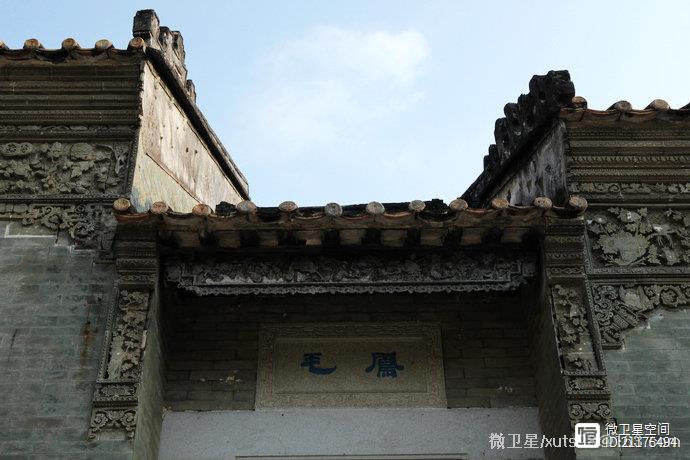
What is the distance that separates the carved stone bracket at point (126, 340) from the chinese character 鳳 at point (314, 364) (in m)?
1.50

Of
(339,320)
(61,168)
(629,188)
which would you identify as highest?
(61,168)

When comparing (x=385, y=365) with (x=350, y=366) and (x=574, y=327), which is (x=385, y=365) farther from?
(x=574, y=327)

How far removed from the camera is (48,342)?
6773 millimetres

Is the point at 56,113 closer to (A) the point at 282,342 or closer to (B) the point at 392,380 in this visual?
(A) the point at 282,342

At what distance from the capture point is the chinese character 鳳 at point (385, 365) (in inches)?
294

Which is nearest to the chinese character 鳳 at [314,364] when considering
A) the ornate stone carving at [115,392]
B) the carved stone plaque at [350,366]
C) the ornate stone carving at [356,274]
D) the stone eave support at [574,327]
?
the carved stone plaque at [350,366]

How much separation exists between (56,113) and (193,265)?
6.88ft

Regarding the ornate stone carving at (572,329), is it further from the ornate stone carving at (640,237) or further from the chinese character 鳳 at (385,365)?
the chinese character 鳳 at (385,365)

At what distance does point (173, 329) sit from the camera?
766cm

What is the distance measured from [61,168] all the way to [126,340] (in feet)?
6.26

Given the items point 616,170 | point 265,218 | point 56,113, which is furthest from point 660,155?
point 56,113

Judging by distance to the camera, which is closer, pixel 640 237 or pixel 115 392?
pixel 115 392

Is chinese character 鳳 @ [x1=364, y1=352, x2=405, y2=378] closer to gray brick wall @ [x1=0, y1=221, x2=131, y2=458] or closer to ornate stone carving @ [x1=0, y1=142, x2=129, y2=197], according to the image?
gray brick wall @ [x1=0, y1=221, x2=131, y2=458]

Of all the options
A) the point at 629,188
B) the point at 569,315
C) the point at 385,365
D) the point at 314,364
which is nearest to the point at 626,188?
the point at 629,188
